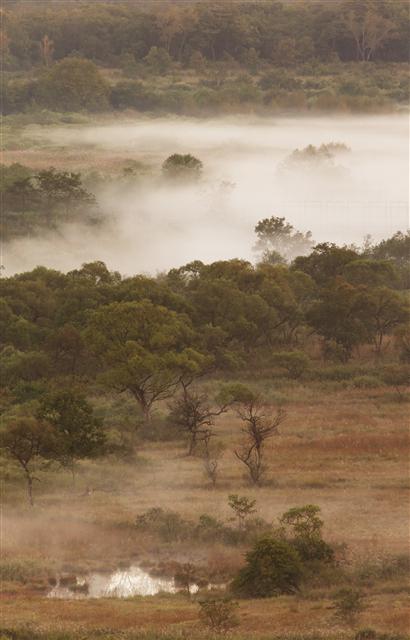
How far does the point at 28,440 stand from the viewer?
144ft

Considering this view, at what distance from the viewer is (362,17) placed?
624 feet

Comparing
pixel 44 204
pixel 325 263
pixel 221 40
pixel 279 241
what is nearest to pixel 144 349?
pixel 325 263

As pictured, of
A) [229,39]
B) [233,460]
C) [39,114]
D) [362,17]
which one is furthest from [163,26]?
[233,460]

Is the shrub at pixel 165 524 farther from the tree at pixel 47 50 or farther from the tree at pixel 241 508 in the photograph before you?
the tree at pixel 47 50

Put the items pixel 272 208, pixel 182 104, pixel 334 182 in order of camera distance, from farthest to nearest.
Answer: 1. pixel 182 104
2. pixel 334 182
3. pixel 272 208

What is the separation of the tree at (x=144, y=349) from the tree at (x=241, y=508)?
12862 millimetres

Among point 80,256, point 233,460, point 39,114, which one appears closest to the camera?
point 233,460

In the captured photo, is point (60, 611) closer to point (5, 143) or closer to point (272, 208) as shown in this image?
point (272, 208)

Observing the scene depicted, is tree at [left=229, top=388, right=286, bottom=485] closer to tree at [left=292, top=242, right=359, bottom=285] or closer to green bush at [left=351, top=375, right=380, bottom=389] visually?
green bush at [left=351, top=375, right=380, bottom=389]

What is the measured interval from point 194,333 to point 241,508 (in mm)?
19797

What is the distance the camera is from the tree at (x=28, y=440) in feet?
143

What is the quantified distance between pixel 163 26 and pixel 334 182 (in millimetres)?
80737

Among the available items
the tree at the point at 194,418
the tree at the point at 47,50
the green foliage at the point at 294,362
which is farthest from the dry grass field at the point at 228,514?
the tree at the point at 47,50

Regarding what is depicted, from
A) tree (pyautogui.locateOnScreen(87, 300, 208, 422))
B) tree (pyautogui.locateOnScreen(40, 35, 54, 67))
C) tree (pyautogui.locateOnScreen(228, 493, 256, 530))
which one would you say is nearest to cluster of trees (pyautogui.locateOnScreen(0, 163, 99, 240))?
tree (pyautogui.locateOnScreen(87, 300, 208, 422))
